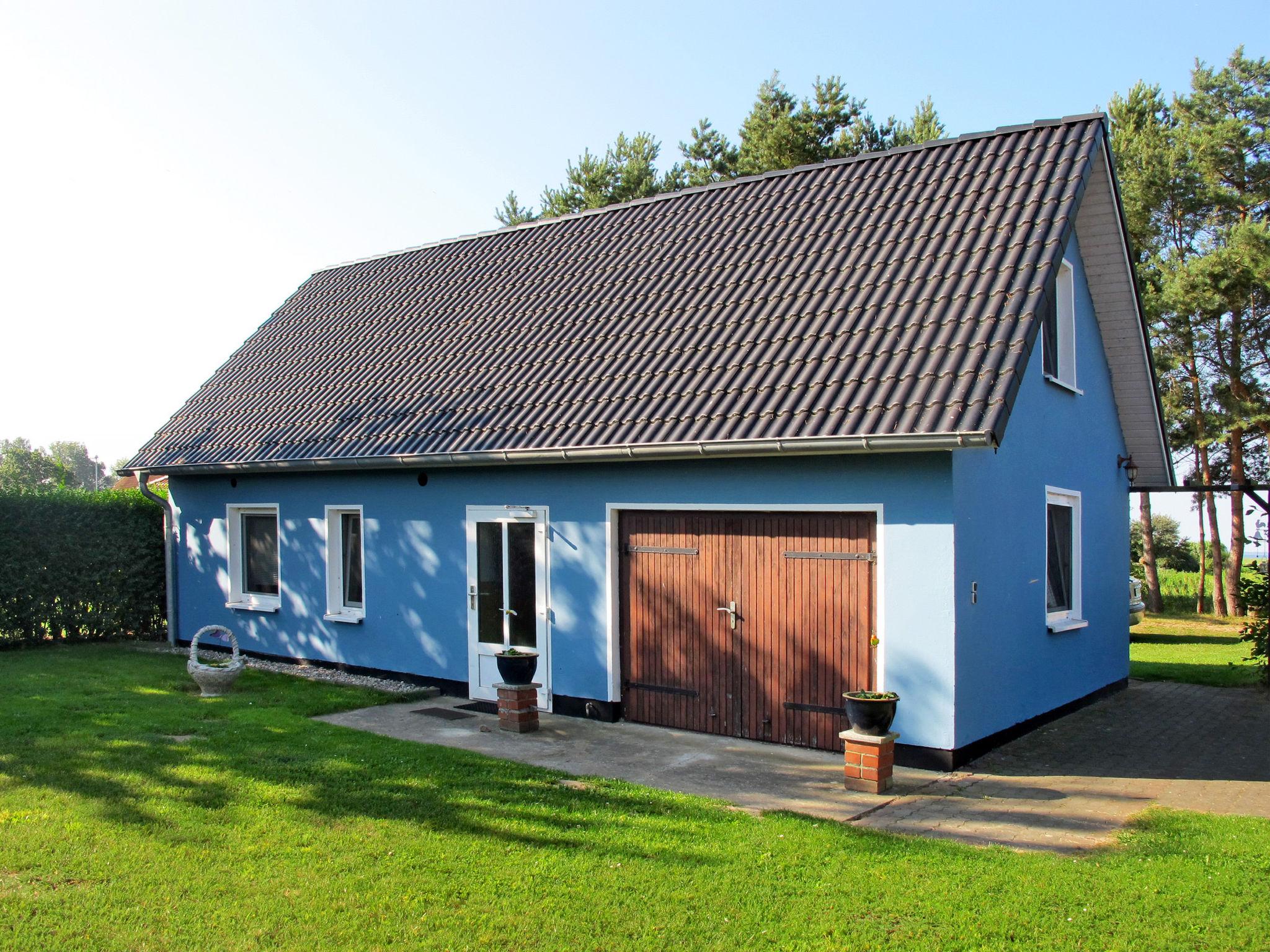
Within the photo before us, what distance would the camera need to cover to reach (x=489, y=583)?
11430 millimetres

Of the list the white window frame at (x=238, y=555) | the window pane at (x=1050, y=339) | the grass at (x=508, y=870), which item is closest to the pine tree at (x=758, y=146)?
the white window frame at (x=238, y=555)

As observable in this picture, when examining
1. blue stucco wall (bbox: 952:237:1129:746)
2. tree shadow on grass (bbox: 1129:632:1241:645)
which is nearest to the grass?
blue stucco wall (bbox: 952:237:1129:746)

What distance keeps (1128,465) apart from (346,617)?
1038cm

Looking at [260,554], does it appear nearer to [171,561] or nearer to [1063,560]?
[171,561]

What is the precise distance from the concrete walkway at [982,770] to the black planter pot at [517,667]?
549 mm

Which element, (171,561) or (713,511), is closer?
(713,511)

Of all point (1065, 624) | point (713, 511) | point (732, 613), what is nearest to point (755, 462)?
point (713, 511)

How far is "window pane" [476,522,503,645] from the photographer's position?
11367mm

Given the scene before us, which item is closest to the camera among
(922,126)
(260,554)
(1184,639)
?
(260,554)

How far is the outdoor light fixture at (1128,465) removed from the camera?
43.4ft

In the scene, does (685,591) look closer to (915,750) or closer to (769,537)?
(769,537)

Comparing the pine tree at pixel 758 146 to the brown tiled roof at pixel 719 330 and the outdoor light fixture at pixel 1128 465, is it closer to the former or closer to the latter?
the brown tiled roof at pixel 719 330

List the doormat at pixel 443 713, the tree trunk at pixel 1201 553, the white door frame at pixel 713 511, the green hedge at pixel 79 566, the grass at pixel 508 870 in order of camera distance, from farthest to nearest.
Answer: the tree trunk at pixel 1201 553 < the green hedge at pixel 79 566 < the doormat at pixel 443 713 < the white door frame at pixel 713 511 < the grass at pixel 508 870

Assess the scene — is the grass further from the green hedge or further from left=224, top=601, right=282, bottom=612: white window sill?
the green hedge
